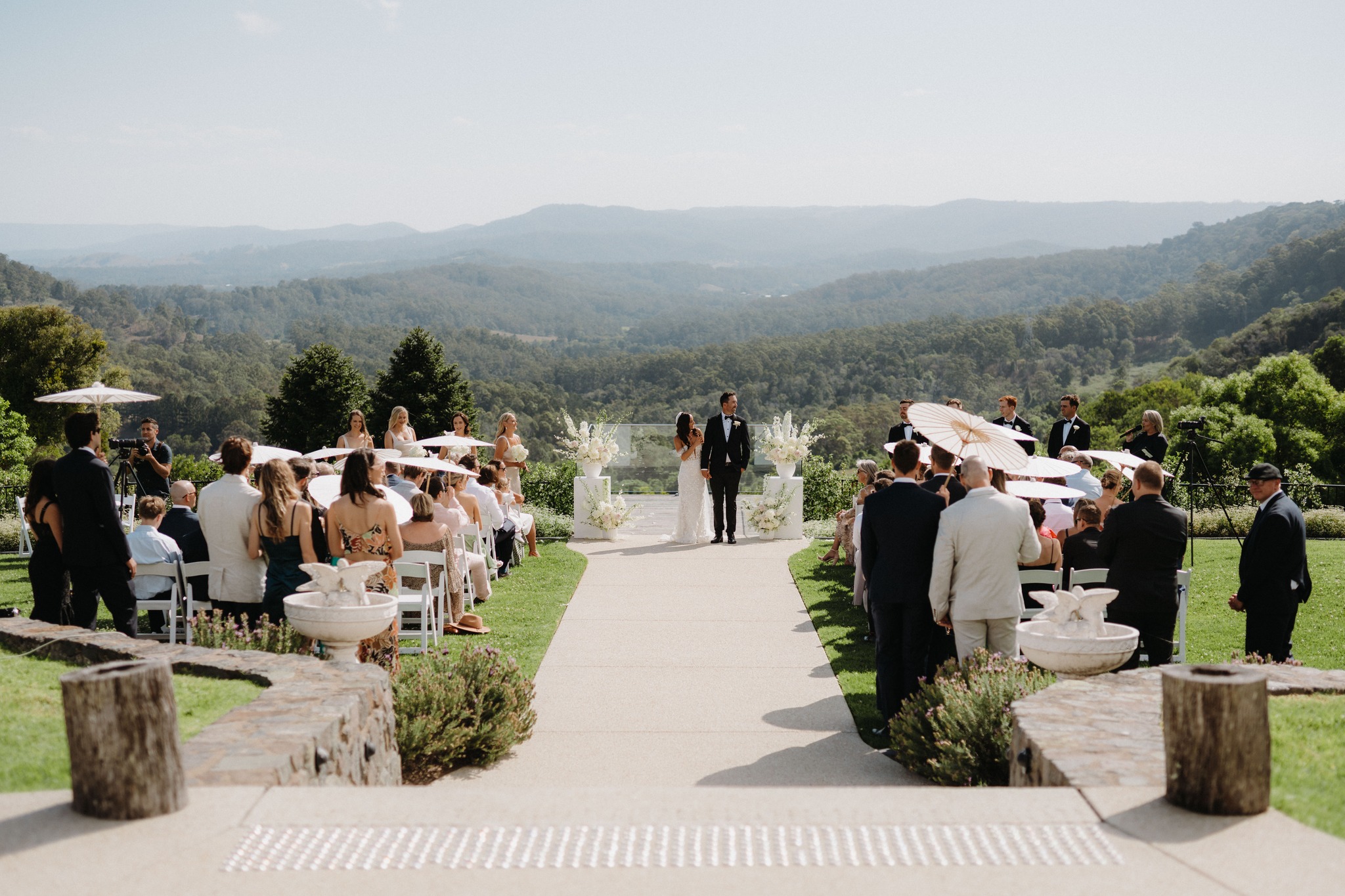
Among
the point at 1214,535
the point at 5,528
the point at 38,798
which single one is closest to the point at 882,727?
the point at 38,798

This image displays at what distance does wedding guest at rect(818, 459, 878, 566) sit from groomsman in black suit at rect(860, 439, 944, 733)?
369cm

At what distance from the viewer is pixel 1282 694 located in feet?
17.4

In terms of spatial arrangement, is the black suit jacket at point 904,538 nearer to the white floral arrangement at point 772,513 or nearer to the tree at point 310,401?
the white floral arrangement at point 772,513

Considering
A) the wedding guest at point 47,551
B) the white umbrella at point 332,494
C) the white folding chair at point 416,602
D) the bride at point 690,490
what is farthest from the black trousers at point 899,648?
the bride at point 690,490

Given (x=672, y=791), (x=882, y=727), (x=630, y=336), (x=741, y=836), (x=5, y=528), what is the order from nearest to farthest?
(x=741, y=836) → (x=672, y=791) → (x=882, y=727) → (x=5, y=528) → (x=630, y=336)

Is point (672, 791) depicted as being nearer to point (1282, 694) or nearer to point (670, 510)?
point (1282, 694)

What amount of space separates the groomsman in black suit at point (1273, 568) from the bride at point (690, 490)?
8464mm

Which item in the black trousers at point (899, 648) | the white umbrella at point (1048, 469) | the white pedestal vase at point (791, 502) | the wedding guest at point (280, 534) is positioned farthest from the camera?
the white pedestal vase at point (791, 502)

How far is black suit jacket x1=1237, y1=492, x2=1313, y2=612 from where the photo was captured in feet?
21.9

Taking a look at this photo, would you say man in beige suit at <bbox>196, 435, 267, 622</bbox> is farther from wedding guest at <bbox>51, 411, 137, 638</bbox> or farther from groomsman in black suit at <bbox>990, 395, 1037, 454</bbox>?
groomsman in black suit at <bbox>990, 395, 1037, 454</bbox>

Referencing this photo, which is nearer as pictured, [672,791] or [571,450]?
[672,791]

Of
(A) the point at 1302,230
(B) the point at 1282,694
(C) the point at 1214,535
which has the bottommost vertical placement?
(C) the point at 1214,535

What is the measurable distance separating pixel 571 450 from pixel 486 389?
169 feet

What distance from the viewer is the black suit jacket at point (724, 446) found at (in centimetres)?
1451
